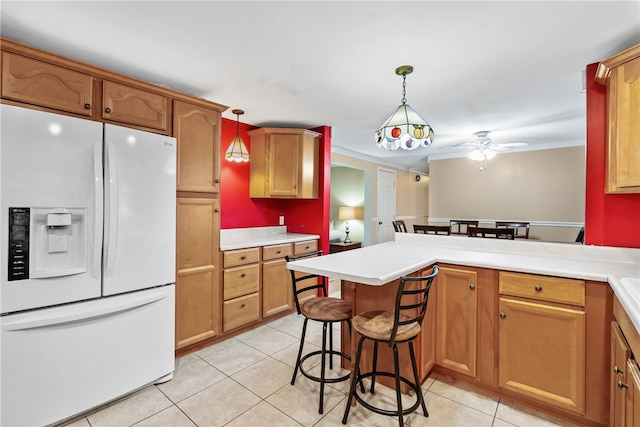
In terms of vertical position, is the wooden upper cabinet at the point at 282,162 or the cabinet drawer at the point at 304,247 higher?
the wooden upper cabinet at the point at 282,162

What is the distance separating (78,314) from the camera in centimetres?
171

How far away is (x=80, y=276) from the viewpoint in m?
1.76

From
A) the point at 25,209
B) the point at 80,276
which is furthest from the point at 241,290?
the point at 25,209

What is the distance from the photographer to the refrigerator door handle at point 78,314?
1562 millimetres

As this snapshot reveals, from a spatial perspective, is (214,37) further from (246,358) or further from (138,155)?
(246,358)

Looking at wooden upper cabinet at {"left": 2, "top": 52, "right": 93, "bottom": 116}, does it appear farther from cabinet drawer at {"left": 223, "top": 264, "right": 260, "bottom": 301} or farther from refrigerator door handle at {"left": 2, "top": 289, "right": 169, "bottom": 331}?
cabinet drawer at {"left": 223, "top": 264, "right": 260, "bottom": 301}

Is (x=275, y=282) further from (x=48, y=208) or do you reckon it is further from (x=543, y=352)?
(x=543, y=352)

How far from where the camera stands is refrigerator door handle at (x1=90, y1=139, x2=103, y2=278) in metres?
1.80

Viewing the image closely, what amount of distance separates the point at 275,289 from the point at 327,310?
1.51m

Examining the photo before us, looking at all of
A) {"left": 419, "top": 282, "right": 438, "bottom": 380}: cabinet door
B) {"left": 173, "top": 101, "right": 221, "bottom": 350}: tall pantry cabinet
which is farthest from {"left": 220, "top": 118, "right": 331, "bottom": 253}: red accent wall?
{"left": 419, "top": 282, "right": 438, "bottom": 380}: cabinet door

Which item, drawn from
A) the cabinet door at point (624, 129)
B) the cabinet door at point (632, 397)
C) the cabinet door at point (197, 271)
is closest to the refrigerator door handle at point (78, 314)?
the cabinet door at point (197, 271)

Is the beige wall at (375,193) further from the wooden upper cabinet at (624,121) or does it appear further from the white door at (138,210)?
the wooden upper cabinet at (624,121)

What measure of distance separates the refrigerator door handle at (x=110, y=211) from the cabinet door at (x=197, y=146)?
1.97 feet

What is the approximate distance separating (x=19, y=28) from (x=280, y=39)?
1.50 metres
